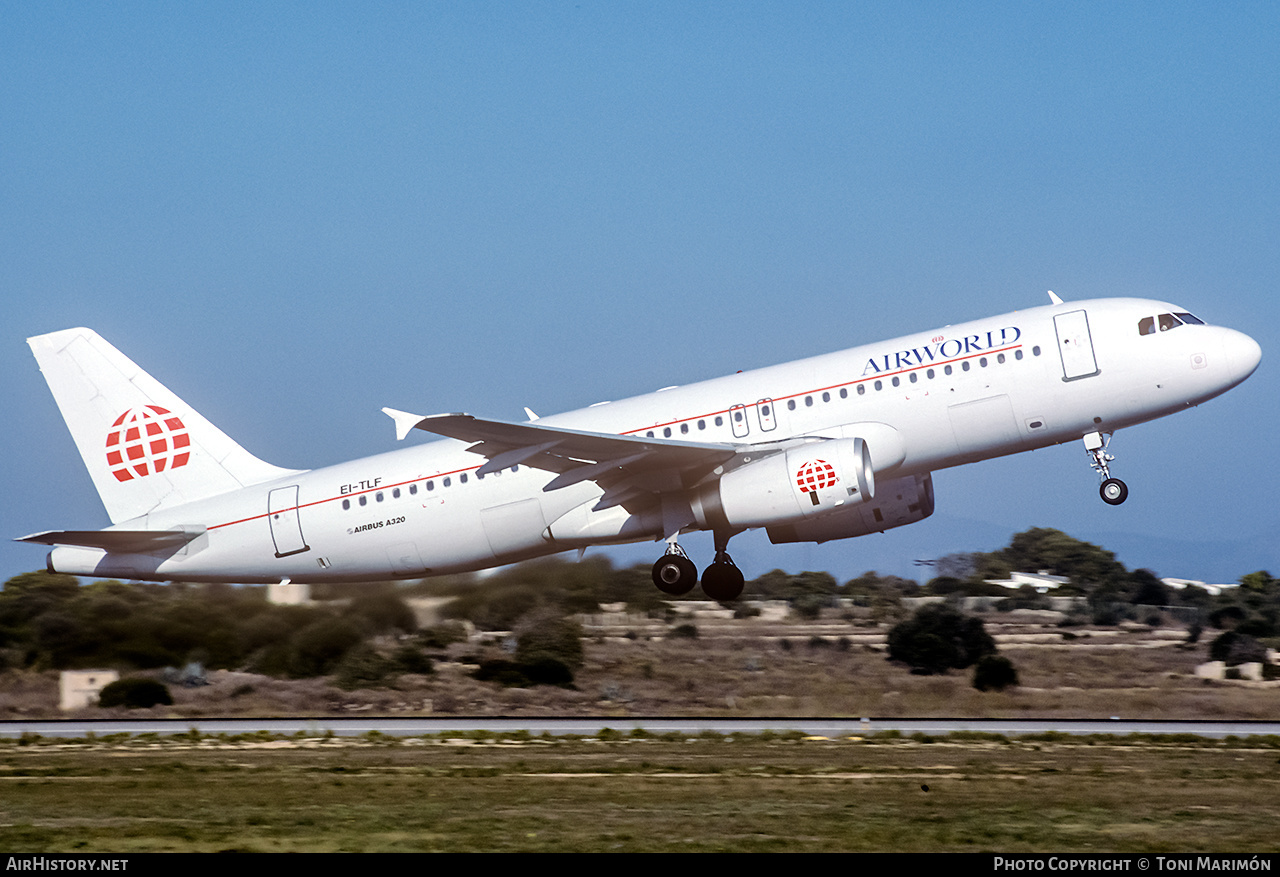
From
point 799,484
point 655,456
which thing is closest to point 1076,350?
point 799,484

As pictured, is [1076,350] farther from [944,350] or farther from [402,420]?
[402,420]

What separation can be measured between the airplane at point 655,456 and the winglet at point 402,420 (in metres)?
0.06

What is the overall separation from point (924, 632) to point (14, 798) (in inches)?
1091

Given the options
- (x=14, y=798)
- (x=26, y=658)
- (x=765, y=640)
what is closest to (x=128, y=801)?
(x=14, y=798)

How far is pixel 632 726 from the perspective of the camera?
30.2 metres

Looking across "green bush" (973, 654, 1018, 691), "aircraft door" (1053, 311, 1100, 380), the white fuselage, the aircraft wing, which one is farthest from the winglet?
"green bush" (973, 654, 1018, 691)

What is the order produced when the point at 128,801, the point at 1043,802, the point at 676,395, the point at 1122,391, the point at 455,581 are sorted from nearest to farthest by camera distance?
1. the point at 1043,802
2. the point at 128,801
3. the point at 1122,391
4. the point at 676,395
5. the point at 455,581

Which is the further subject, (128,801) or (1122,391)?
(1122,391)

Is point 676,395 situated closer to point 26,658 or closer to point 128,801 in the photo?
point 128,801

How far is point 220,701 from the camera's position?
3497cm

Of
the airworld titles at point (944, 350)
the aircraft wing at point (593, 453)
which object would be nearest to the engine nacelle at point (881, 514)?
the aircraft wing at point (593, 453)

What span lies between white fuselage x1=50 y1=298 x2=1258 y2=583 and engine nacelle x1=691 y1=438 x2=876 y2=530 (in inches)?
33.5

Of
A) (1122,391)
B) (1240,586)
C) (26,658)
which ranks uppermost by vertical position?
(1122,391)

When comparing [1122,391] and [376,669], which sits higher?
[1122,391]
